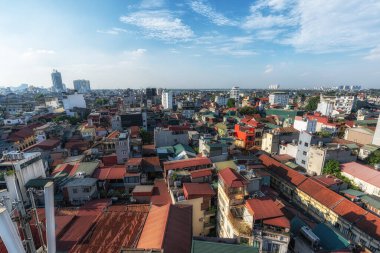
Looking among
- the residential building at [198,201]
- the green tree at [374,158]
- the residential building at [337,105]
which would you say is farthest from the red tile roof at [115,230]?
the residential building at [337,105]

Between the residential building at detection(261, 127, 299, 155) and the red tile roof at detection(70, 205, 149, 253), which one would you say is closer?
the red tile roof at detection(70, 205, 149, 253)

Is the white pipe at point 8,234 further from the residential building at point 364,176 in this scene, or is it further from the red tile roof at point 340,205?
the residential building at point 364,176

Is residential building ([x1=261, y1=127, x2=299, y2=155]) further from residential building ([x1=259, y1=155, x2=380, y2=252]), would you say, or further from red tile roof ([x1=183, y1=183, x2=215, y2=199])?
red tile roof ([x1=183, y1=183, x2=215, y2=199])

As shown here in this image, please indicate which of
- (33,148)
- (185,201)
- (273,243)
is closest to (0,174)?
(33,148)

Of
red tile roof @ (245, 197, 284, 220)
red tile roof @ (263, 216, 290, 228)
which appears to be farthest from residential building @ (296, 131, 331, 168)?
red tile roof @ (263, 216, 290, 228)

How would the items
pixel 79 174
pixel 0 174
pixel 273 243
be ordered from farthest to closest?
pixel 79 174, pixel 0 174, pixel 273 243

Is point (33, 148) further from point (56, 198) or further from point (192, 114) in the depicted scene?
point (192, 114)

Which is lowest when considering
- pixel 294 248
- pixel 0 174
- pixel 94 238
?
pixel 294 248
